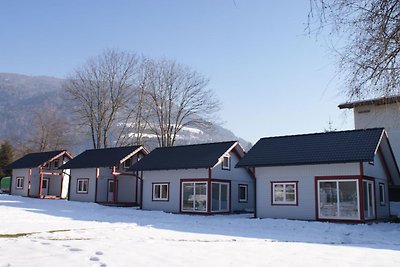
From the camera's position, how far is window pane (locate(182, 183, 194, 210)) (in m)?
24.0

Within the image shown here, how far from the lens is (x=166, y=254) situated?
898cm

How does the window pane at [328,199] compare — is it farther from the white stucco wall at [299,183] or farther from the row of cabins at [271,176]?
the white stucco wall at [299,183]

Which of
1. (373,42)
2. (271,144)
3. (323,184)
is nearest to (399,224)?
(323,184)

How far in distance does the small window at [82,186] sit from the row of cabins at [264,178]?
0.13 ft

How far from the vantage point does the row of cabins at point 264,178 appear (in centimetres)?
1905

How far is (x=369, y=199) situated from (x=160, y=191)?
12.4 metres

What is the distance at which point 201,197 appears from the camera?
2372cm

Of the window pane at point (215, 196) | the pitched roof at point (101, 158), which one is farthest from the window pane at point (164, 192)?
the pitched roof at point (101, 158)

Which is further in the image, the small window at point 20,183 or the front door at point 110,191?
the small window at point 20,183

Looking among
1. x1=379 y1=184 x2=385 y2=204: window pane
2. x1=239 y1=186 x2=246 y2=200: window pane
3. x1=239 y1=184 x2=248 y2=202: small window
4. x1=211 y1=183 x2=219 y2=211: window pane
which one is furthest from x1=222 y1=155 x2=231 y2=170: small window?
x1=379 y1=184 x2=385 y2=204: window pane

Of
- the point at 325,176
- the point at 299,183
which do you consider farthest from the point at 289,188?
the point at 325,176

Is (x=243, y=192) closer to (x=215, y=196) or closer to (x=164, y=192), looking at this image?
(x=215, y=196)

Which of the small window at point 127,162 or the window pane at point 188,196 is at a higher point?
the small window at point 127,162

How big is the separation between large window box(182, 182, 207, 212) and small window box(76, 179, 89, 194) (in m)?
11.3
